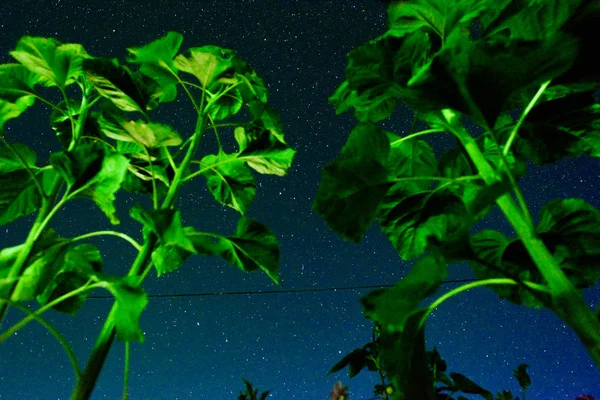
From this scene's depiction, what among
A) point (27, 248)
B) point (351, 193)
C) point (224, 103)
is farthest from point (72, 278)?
point (351, 193)

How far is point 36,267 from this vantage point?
0.68 m

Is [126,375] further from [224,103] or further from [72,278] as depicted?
[224,103]

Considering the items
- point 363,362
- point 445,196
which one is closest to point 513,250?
point 445,196

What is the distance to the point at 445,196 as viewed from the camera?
692 mm

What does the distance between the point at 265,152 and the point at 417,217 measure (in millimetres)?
354

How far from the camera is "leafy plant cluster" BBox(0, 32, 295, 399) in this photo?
2.18 feet

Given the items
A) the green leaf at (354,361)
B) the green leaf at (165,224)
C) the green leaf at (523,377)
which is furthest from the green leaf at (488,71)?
the green leaf at (523,377)

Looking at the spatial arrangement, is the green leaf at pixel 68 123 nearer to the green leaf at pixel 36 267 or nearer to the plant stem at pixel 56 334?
the green leaf at pixel 36 267

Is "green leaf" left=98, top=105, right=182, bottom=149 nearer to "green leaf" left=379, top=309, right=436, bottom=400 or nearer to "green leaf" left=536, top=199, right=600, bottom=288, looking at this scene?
"green leaf" left=379, top=309, right=436, bottom=400

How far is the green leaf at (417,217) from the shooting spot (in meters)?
0.69

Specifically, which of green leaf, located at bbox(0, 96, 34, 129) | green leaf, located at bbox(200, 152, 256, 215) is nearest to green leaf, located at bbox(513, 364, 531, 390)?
green leaf, located at bbox(200, 152, 256, 215)

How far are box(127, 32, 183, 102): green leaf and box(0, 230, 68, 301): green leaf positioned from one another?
1.22 ft

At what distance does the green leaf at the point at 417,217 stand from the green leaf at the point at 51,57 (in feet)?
2.06

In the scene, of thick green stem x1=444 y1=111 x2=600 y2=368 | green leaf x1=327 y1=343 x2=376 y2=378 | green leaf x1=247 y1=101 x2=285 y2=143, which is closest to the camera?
thick green stem x1=444 y1=111 x2=600 y2=368
